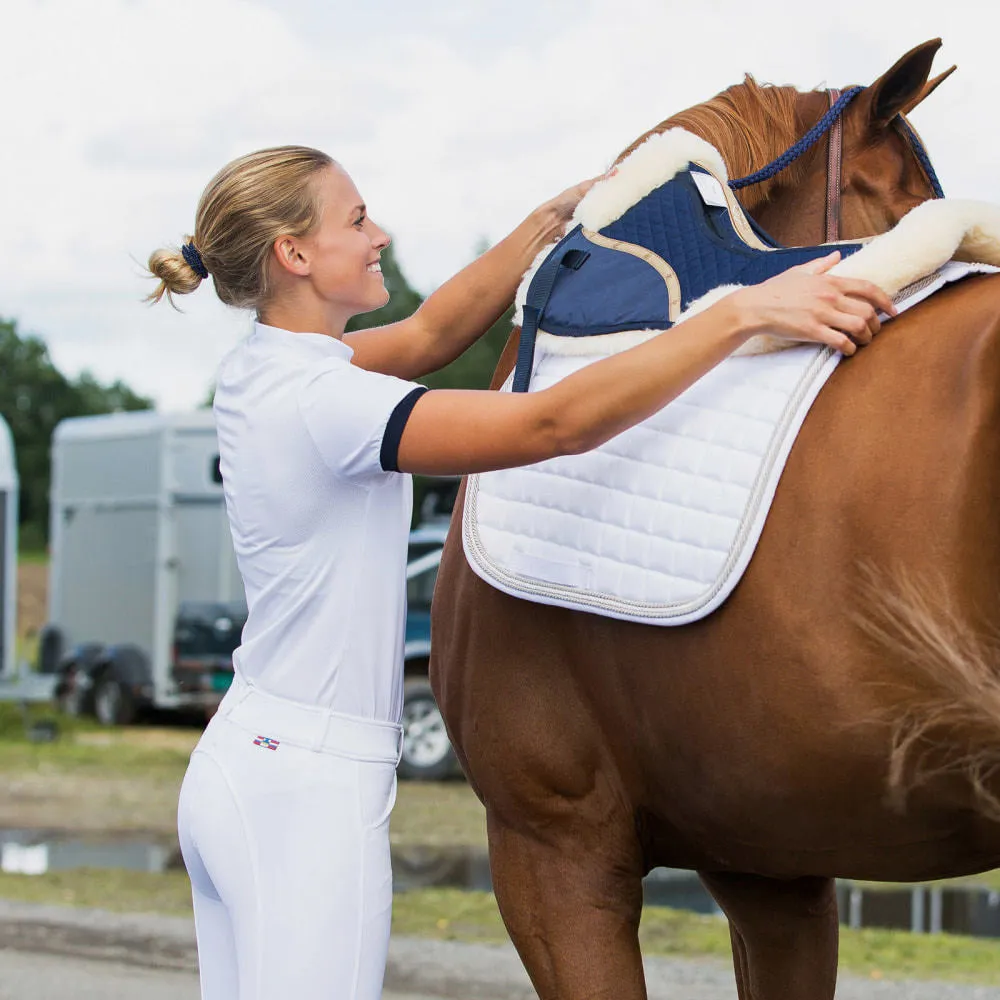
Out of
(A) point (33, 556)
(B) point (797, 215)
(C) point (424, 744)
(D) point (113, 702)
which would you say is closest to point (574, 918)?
(B) point (797, 215)

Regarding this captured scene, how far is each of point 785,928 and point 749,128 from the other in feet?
4.12

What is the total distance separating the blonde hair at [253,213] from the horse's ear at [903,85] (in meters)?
0.85

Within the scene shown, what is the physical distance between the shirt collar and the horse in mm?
388

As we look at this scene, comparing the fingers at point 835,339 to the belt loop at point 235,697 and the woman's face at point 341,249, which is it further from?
the belt loop at point 235,697

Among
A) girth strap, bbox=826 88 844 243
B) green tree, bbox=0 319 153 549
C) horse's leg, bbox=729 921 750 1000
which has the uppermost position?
green tree, bbox=0 319 153 549

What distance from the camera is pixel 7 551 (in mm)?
11688

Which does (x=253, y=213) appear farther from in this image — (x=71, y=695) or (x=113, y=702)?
(x=71, y=695)

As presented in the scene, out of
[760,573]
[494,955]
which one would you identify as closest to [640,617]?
[760,573]

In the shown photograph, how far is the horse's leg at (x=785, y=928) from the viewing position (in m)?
2.10

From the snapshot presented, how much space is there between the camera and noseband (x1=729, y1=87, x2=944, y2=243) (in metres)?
2.16

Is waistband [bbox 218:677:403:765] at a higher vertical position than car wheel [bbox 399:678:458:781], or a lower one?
higher

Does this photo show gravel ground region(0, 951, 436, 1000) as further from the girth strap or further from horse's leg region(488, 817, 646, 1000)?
the girth strap

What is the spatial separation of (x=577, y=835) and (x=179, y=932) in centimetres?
372

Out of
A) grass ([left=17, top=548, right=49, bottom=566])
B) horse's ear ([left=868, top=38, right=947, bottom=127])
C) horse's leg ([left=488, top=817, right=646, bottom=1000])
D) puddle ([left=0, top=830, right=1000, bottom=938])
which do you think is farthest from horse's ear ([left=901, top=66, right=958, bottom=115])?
grass ([left=17, top=548, right=49, bottom=566])
